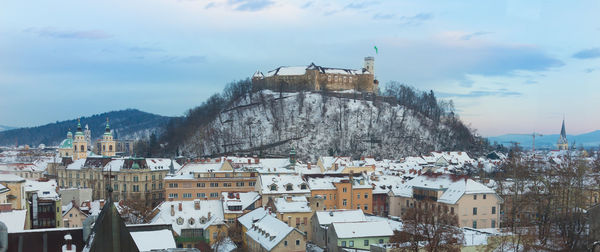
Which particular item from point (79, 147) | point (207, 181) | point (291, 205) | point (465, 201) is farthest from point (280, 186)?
point (79, 147)

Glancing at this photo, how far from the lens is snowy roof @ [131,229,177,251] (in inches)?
915

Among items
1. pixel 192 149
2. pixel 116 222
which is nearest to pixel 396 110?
pixel 192 149

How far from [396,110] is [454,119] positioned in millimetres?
16458

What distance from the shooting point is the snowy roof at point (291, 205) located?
45.4 m

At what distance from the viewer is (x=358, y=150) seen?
122125 mm

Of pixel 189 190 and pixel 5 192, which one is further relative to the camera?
pixel 189 190

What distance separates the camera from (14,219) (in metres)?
24.8

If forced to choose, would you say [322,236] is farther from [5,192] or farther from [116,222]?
[116,222]

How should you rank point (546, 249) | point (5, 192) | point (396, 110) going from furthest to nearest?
point (396, 110), point (546, 249), point (5, 192)

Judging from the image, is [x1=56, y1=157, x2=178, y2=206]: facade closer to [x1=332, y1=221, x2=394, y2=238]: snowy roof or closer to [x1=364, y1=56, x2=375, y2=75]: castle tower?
[x1=332, y1=221, x2=394, y2=238]: snowy roof

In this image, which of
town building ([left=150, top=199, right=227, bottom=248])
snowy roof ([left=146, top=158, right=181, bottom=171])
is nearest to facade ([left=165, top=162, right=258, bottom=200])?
snowy roof ([left=146, top=158, right=181, bottom=171])

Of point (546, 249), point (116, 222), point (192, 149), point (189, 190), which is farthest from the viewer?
point (192, 149)

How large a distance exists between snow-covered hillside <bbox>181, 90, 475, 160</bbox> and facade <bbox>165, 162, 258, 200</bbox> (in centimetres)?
5015

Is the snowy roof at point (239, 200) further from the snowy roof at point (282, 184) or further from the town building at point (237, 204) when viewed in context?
the snowy roof at point (282, 184)
